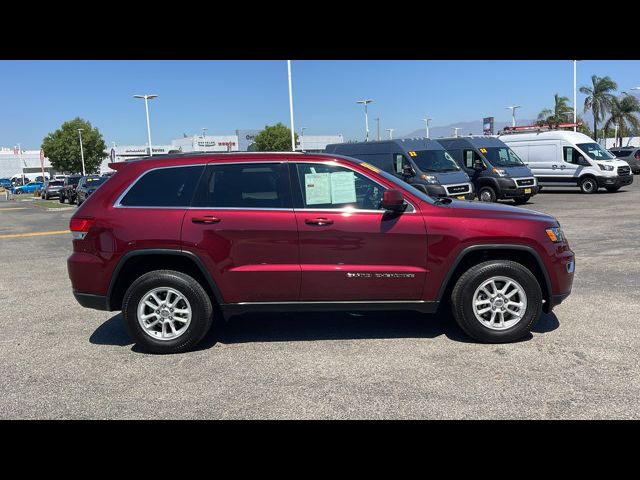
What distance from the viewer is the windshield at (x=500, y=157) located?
19.2 meters

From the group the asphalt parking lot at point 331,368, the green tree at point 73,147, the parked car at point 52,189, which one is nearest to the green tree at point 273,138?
the green tree at point 73,147

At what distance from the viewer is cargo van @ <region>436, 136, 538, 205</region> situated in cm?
1839

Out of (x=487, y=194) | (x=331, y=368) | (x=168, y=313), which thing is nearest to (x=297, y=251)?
(x=331, y=368)

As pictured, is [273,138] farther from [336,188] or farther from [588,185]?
[336,188]

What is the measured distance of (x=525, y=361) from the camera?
4531 mm

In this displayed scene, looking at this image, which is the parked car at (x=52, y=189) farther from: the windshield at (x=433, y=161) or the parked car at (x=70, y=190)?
the windshield at (x=433, y=161)

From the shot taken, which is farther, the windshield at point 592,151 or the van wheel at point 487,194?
the windshield at point 592,151

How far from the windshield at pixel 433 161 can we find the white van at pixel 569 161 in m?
6.06

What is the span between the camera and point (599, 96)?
166 ft

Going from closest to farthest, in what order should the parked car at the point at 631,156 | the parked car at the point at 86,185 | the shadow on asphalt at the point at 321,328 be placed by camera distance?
the shadow on asphalt at the point at 321,328 → the parked car at the point at 86,185 → the parked car at the point at 631,156
